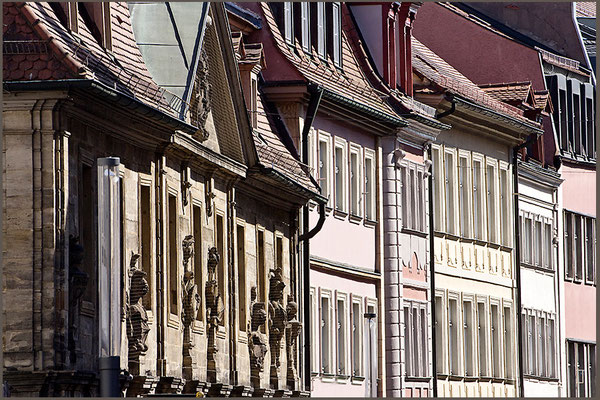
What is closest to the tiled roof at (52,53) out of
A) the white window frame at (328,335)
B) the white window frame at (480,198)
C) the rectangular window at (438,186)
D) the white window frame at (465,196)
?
the white window frame at (328,335)

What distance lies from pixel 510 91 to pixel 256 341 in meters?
22.8

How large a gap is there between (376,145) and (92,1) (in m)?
20.0

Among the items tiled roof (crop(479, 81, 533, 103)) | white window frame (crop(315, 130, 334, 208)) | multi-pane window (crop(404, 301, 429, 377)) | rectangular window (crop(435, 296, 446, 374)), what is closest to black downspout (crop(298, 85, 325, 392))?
white window frame (crop(315, 130, 334, 208))

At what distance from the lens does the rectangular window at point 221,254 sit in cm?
3912

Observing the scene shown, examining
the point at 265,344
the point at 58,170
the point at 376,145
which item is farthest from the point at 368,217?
the point at 58,170

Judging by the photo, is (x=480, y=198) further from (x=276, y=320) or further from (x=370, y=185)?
(x=276, y=320)

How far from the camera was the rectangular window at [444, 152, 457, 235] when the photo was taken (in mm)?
56875

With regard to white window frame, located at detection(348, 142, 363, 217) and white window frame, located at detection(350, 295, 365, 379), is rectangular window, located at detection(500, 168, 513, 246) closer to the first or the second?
white window frame, located at detection(348, 142, 363, 217)

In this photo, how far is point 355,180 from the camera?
50.1 metres

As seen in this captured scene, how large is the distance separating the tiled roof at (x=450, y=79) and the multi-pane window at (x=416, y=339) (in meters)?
6.06

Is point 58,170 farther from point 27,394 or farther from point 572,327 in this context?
point 572,327

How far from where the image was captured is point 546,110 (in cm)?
6372

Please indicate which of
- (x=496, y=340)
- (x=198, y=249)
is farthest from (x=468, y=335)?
(x=198, y=249)

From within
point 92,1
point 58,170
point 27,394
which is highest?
point 92,1
